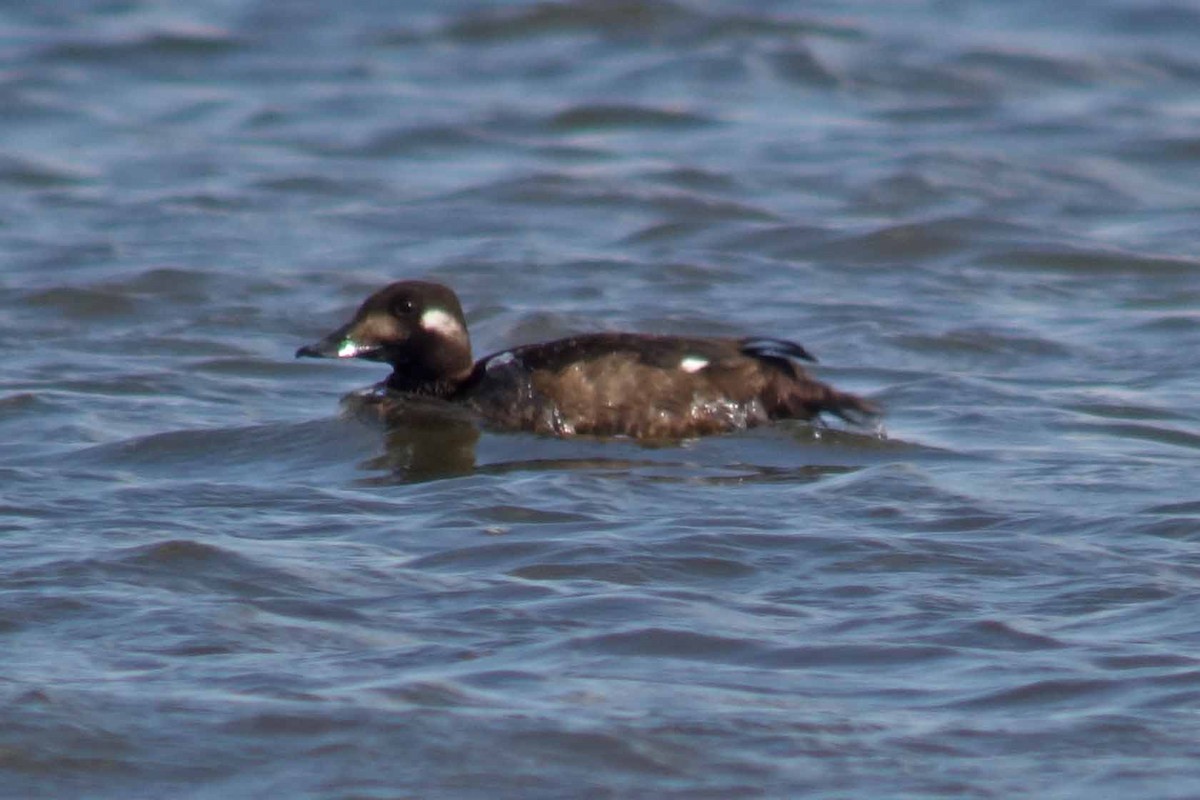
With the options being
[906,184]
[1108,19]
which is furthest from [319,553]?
[1108,19]

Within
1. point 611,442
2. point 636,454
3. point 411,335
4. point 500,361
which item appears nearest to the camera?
point 636,454

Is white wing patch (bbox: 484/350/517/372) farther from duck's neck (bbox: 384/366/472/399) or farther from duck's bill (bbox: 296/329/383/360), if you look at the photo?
duck's bill (bbox: 296/329/383/360)

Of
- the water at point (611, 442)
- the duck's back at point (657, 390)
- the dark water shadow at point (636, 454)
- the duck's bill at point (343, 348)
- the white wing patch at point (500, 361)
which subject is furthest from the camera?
the duck's bill at point (343, 348)

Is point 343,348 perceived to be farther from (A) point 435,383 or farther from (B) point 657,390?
(B) point 657,390

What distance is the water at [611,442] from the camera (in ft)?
17.6

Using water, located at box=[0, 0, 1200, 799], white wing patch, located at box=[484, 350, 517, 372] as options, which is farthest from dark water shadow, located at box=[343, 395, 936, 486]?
white wing patch, located at box=[484, 350, 517, 372]

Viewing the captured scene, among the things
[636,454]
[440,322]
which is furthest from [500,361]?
[636,454]

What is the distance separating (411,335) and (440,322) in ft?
0.39

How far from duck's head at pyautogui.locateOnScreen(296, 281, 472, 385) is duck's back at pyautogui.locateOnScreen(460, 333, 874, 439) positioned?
0.43 m

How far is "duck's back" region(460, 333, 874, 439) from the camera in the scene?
28.1 ft

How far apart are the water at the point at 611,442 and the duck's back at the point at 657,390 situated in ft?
0.43

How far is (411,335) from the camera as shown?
9094 mm

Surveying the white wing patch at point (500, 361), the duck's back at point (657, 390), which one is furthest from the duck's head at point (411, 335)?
the duck's back at point (657, 390)

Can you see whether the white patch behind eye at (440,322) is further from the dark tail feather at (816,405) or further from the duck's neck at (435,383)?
the dark tail feather at (816,405)
